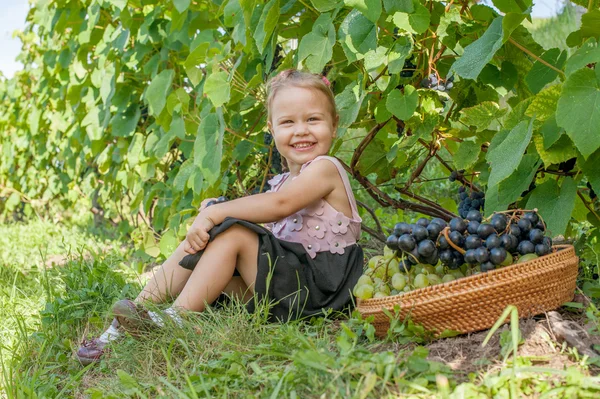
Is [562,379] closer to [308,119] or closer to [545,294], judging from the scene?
[545,294]

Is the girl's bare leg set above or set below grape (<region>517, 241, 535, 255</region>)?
below

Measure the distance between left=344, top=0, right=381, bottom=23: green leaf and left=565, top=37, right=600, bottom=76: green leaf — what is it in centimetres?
47

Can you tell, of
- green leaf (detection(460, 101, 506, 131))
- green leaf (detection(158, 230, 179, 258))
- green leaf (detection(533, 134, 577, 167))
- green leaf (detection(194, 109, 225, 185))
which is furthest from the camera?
green leaf (detection(158, 230, 179, 258))

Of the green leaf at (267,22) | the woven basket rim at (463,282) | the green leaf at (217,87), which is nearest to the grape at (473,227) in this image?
the woven basket rim at (463,282)

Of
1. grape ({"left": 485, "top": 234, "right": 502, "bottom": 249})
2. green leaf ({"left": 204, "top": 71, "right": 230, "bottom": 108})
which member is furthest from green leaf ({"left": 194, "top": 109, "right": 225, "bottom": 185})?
grape ({"left": 485, "top": 234, "right": 502, "bottom": 249})

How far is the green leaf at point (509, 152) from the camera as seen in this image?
1517mm

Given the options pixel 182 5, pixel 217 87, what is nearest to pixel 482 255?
pixel 217 87

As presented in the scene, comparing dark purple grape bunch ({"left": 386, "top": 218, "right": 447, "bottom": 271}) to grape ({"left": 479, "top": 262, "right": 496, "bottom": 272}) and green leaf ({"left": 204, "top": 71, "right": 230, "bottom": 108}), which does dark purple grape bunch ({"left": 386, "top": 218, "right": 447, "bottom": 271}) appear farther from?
green leaf ({"left": 204, "top": 71, "right": 230, "bottom": 108})

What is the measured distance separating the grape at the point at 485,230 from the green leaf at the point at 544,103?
0.93 ft

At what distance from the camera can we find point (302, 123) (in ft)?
6.90

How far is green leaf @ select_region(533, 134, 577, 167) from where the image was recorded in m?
1.60

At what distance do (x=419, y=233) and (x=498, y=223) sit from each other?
0.18 meters

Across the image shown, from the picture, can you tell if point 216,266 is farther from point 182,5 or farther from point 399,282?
point 182,5

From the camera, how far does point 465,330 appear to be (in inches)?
60.1
